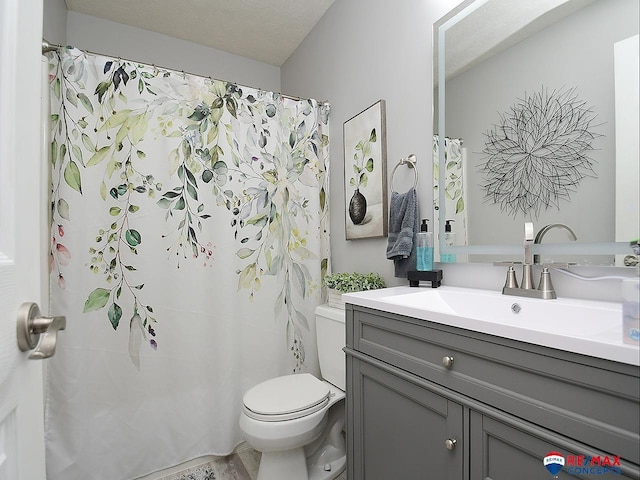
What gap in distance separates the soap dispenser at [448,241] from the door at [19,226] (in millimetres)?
1320

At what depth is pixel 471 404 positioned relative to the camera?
86 cm

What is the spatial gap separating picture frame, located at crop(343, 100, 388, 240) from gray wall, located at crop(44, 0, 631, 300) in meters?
0.05

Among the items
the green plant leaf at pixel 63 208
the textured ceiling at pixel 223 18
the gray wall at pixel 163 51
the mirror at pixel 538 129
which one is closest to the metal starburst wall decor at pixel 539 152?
the mirror at pixel 538 129

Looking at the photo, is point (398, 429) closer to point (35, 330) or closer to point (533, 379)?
point (533, 379)

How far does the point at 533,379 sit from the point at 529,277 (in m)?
0.48

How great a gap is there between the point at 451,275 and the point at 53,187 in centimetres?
175

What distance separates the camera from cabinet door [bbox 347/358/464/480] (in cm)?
92

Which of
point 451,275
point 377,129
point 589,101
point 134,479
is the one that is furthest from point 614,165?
point 134,479

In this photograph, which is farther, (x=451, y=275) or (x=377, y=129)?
(x=377, y=129)

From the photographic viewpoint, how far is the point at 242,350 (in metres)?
1.94

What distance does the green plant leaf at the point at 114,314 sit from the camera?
166 cm

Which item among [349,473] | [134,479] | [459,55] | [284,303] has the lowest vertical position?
[134,479]

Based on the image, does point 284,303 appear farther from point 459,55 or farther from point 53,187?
point 459,55

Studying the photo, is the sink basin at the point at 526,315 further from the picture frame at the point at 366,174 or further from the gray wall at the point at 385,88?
the picture frame at the point at 366,174
